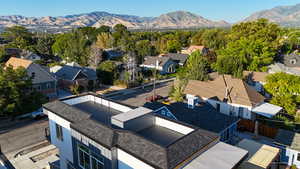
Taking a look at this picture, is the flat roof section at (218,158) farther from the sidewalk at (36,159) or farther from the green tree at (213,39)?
the green tree at (213,39)

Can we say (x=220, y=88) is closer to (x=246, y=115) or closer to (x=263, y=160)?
(x=246, y=115)

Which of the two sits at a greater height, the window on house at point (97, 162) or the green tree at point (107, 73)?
the green tree at point (107, 73)

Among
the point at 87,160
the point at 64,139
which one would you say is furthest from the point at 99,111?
the point at 87,160

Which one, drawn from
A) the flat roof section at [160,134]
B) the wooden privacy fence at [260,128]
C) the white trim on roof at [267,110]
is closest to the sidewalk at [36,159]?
the flat roof section at [160,134]

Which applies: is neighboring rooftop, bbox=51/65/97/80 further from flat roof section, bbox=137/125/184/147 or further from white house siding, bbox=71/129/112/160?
flat roof section, bbox=137/125/184/147

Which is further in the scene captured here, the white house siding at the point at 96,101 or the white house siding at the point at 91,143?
the white house siding at the point at 96,101

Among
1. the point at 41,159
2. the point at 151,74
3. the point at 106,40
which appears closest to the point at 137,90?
the point at 151,74
